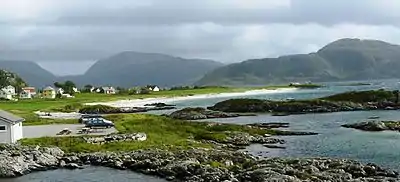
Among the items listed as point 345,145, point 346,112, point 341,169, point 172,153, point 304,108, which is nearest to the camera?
point 341,169

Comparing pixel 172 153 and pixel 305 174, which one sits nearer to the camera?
Answer: pixel 305 174

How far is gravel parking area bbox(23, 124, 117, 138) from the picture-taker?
70938mm

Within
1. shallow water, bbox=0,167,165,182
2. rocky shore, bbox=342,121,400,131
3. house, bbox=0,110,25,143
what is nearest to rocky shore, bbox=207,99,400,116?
rocky shore, bbox=342,121,400,131

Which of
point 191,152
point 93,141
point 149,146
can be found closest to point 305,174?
point 191,152

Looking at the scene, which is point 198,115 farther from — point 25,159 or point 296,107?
point 25,159

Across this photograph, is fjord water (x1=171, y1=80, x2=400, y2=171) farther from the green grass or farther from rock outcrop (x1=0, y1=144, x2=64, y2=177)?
rock outcrop (x1=0, y1=144, x2=64, y2=177)

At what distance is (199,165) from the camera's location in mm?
52125

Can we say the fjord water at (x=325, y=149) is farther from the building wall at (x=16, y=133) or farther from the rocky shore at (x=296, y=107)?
the rocky shore at (x=296, y=107)

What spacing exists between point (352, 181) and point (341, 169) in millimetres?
5301

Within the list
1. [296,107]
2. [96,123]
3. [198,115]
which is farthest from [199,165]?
[296,107]

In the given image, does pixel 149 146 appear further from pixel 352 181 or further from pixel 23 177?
pixel 352 181

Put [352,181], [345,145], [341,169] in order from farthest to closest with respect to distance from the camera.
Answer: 1. [345,145]
2. [341,169]
3. [352,181]

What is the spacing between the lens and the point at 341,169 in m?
51.6

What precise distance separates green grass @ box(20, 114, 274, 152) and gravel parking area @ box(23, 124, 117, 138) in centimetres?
282
